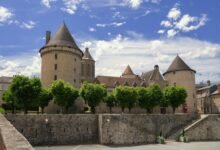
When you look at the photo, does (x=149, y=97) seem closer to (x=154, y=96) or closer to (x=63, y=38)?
(x=154, y=96)

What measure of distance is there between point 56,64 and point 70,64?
7.91ft

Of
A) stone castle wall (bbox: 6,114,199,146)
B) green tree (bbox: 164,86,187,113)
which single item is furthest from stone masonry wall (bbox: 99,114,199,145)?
green tree (bbox: 164,86,187,113)

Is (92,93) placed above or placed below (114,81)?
below

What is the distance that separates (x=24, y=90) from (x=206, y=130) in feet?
89.1

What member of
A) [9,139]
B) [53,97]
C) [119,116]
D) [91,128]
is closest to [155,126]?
[119,116]

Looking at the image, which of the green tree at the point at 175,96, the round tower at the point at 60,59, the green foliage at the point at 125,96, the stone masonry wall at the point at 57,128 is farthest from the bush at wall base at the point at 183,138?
the round tower at the point at 60,59

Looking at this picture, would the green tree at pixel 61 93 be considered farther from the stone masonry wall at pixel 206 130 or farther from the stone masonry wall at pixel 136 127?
the stone masonry wall at pixel 206 130

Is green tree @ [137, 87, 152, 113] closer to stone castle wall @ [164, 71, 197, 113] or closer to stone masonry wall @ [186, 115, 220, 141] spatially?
stone masonry wall @ [186, 115, 220, 141]

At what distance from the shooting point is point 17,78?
39.7 m

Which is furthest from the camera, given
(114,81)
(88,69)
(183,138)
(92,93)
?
(88,69)

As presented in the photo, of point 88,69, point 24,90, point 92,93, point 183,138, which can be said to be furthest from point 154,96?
point 88,69

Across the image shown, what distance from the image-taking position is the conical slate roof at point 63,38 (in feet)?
166

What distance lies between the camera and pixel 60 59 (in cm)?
5006

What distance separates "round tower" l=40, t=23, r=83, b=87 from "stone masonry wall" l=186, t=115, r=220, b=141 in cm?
2176
